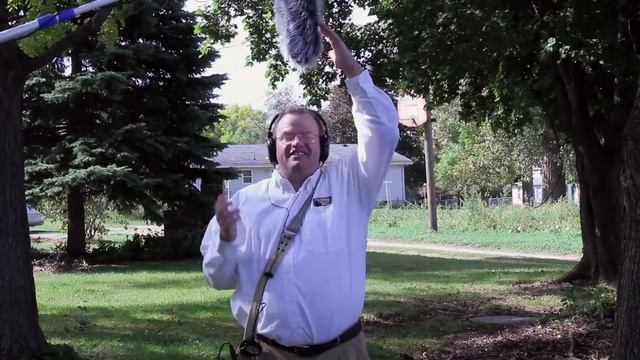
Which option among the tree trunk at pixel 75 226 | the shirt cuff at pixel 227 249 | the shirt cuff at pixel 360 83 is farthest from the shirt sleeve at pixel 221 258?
the tree trunk at pixel 75 226

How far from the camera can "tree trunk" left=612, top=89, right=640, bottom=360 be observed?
14.9ft

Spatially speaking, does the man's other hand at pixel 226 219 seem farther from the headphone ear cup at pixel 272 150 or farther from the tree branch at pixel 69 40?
the tree branch at pixel 69 40

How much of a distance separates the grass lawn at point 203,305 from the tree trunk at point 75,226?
1.85m

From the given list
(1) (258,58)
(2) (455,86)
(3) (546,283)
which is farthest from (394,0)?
(3) (546,283)

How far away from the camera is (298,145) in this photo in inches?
117

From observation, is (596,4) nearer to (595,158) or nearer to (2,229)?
(595,158)

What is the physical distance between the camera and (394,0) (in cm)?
1162

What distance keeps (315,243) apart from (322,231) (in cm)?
6

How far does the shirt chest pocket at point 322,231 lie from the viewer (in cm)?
282

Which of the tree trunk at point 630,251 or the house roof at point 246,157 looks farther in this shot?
the house roof at point 246,157

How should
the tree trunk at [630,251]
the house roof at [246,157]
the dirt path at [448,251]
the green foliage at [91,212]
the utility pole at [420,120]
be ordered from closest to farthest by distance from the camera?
the tree trunk at [630,251]
the green foliage at [91,212]
the dirt path at [448,251]
the utility pole at [420,120]
the house roof at [246,157]

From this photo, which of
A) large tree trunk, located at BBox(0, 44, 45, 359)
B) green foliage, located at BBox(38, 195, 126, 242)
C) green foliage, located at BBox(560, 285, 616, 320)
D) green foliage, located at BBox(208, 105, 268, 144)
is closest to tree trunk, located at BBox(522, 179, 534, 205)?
green foliage, located at BBox(38, 195, 126, 242)

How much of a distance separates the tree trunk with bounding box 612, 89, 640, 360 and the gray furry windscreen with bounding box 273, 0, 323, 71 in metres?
2.39

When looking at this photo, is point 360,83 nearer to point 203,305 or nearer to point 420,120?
point 203,305
